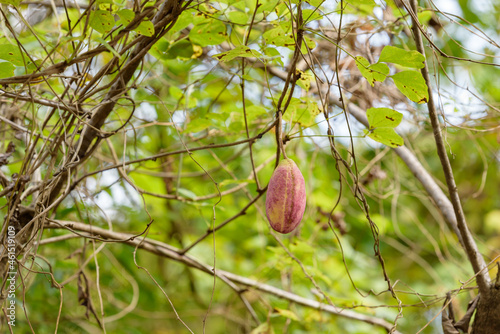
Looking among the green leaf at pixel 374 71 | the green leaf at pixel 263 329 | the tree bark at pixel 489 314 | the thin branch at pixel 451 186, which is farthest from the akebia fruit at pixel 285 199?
the green leaf at pixel 263 329

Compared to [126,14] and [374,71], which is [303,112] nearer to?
[374,71]

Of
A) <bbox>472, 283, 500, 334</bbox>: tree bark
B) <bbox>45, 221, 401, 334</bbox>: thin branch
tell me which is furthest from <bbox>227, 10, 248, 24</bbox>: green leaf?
<bbox>472, 283, 500, 334</bbox>: tree bark

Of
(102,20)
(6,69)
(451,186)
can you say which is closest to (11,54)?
(6,69)

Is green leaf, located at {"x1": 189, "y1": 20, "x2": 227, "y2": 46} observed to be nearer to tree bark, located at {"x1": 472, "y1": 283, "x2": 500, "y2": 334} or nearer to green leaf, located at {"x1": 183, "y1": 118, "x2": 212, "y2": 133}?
green leaf, located at {"x1": 183, "y1": 118, "x2": 212, "y2": 133}

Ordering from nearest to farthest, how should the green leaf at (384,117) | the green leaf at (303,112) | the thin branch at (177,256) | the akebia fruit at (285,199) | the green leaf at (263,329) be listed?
the akebia fruit at (285,199) < the green leaf at (384,117) < the green leaf at (303,112) < the thin branch at (177,256) < the green leaf at (263,329)

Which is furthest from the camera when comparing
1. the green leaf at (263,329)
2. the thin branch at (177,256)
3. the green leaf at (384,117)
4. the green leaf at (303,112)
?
the green leaf at (263,329)

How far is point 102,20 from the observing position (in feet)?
2.21

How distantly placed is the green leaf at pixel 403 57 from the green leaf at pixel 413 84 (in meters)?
0.02

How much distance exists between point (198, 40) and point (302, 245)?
555 mm

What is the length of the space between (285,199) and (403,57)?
260 mm

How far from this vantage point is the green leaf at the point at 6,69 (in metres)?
0.67

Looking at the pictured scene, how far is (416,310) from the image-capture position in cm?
230

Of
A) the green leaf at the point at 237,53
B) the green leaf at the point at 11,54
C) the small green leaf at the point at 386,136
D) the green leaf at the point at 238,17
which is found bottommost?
the small green leaf at the point at 386,136

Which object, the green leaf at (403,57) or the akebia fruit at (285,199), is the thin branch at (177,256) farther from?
the green leaf at (403,57)
